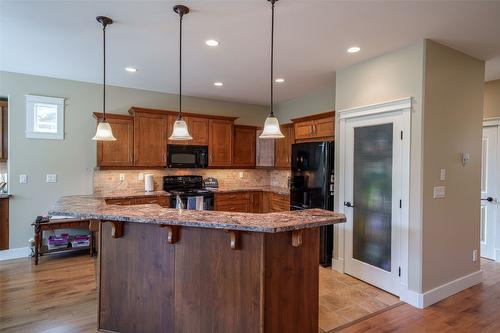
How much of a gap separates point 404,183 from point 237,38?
237 centimetres

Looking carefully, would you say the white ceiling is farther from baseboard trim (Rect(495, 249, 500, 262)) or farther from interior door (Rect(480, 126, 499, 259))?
baseboard trim (Rect(495, 249, 500, 262))

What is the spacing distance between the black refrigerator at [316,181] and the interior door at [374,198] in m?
0.29

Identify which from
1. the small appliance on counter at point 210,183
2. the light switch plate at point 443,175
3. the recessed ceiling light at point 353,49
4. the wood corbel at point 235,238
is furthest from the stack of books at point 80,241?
the light switch plate at point 443,175

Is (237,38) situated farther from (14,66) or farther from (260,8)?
(14,66)

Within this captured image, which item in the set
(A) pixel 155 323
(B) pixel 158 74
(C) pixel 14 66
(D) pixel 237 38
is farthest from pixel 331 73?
(C) pixel 14 66

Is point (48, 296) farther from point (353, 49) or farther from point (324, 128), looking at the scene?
point (353, 49)

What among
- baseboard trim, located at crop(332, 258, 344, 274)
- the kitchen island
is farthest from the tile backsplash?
the kitchen island

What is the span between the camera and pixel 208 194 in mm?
5277

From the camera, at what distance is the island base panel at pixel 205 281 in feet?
6.63

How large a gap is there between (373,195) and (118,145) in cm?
395

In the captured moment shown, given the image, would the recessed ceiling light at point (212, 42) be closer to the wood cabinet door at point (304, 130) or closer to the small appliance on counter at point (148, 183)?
the wood cabinet door at point (304, 130)

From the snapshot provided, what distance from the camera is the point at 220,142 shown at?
5641 millimetres

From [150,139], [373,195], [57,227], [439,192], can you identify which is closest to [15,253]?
[57,227]

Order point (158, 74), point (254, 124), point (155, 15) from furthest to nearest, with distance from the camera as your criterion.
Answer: point (254, 124), point (158, 74), point (155, 15)
